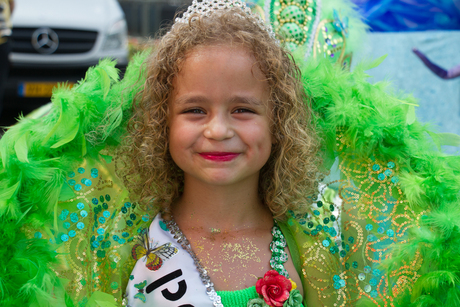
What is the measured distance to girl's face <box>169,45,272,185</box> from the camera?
128 centimetres

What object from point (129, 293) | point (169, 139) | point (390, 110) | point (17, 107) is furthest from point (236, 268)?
point (17, 107)

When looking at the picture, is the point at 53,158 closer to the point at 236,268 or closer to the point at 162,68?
the point at 162,68

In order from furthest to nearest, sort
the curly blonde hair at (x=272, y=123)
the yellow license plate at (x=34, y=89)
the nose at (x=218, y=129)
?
1. the yellow license plate at (x=34, y=89)
2. the curly blonde hair at (x=272, y=123)
3. the nose at (x=218, y=129)

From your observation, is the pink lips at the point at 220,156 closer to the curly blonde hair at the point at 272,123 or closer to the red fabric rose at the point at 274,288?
the curly blonde hair at the point at 272,123

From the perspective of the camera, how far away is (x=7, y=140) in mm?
1305

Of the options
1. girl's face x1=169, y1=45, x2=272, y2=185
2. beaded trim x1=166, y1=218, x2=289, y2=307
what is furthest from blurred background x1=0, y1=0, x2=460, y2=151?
beaded trim x1=166, y1=218, x2=289, y2=307

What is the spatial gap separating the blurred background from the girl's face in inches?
12.0

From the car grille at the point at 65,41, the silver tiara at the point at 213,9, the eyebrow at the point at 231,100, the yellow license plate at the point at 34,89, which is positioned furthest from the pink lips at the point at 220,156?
the car grille at the point at 65,41

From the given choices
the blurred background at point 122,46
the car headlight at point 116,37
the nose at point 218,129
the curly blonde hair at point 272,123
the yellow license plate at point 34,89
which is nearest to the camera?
the nose at point 218,129

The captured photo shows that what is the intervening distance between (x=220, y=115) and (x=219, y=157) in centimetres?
12

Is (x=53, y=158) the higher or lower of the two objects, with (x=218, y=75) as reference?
lower

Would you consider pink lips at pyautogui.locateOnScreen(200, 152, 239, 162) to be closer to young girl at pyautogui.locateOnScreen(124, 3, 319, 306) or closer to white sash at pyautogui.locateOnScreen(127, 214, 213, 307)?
young girl at pyautogui.locateOnScreen(124, 3, 319, 306)

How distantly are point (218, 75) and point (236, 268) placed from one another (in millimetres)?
585

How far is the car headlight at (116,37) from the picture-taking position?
4.57 metres
